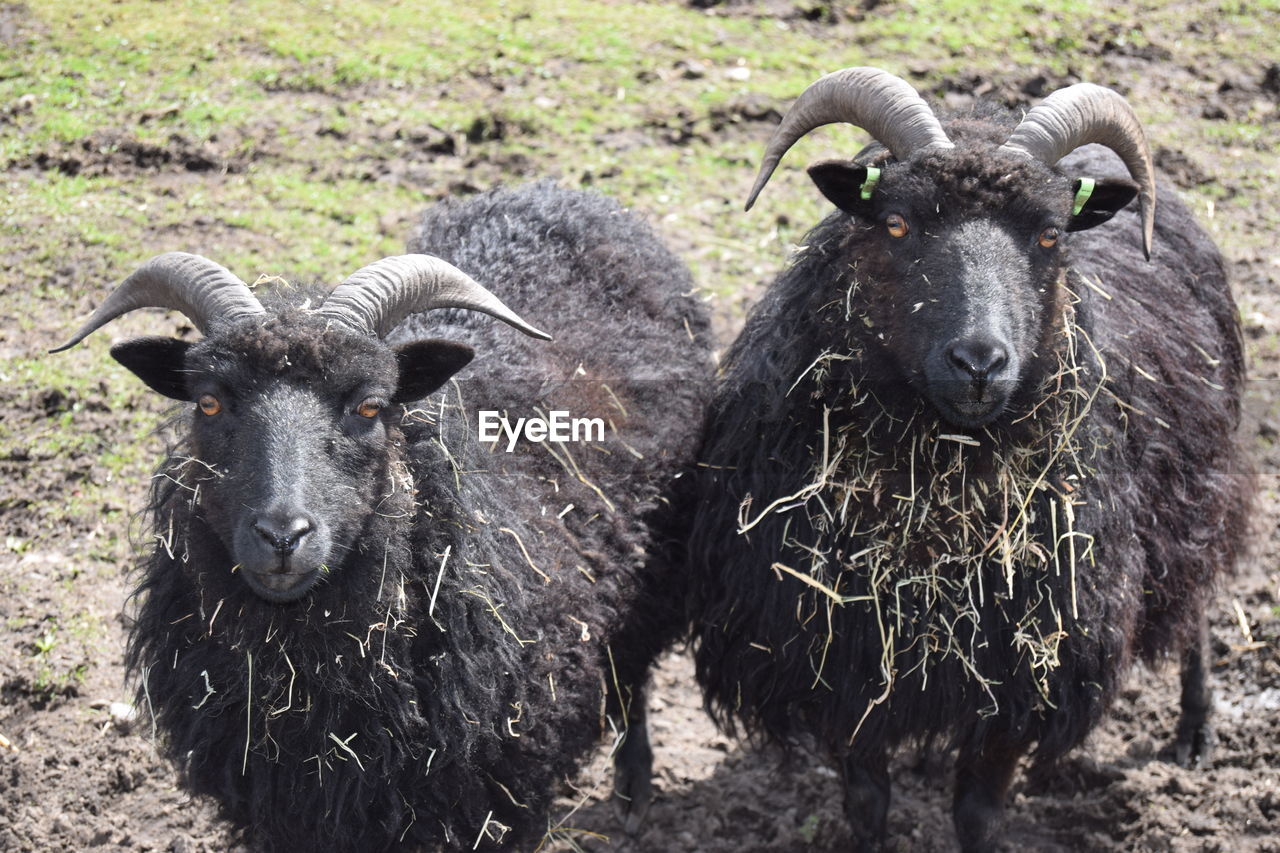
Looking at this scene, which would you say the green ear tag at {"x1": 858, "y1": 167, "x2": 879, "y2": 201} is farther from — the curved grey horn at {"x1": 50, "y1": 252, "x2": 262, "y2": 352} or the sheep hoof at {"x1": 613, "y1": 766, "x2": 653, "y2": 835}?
the sheep hoof at {"x1": 613, "y1": 766, "x2": 653, "y2": 835}

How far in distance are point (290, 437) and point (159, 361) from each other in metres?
0.73

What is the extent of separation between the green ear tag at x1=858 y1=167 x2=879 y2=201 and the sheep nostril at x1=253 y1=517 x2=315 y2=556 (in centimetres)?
239

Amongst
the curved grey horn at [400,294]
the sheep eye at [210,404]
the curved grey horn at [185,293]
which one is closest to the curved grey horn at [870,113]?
the curved grey horn at [400,294]

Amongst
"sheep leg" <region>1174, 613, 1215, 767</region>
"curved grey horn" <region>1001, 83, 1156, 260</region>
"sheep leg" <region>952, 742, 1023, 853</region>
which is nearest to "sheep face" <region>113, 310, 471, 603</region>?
"curved grey horn" <region>1001, 83, 1156, 260</region>

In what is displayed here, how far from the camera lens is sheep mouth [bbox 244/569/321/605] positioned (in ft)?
12.8

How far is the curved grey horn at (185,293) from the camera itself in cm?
422

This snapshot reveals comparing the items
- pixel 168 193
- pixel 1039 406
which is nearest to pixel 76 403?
pixel 168 193

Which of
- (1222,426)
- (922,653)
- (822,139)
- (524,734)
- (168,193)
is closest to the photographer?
(524,734)

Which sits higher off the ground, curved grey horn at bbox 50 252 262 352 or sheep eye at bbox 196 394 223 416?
curved grey horn at bbox 50 252 262 352

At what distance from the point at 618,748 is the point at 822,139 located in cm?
610

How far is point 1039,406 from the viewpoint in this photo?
15.7 feet

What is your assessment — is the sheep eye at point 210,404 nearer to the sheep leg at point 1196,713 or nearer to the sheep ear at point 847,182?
the sheep ear at point 847,182

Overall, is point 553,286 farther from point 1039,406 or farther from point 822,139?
point 822,139

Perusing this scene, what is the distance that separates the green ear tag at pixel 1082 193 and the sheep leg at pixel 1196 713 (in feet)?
8.00
